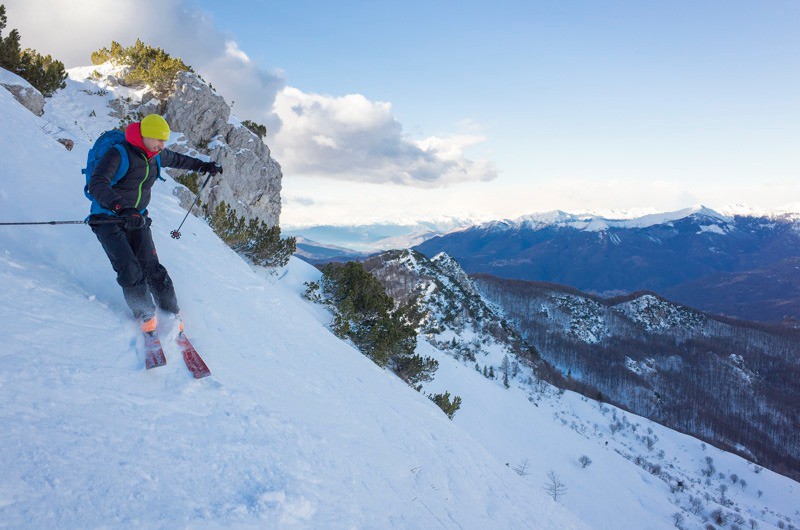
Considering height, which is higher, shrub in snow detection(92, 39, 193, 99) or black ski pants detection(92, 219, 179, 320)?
shrub in snow detection(92, 39, 193, 99)

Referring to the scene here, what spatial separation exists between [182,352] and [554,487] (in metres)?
24.4

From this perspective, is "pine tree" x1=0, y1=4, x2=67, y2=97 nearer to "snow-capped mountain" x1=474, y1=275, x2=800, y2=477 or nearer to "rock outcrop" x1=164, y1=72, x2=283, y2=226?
"rock outcrop" x1=164, y1=72, x2=283, y2=226

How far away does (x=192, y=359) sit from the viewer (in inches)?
197

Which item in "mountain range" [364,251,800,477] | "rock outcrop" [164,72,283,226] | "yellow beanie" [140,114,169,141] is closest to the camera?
"yellow beanie" [140,114,169,141]

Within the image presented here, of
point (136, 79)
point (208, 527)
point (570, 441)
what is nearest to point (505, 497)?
point (208, 527)

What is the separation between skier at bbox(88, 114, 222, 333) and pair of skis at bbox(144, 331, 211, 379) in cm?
23

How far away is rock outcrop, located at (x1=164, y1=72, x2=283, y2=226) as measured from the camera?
3606 cm

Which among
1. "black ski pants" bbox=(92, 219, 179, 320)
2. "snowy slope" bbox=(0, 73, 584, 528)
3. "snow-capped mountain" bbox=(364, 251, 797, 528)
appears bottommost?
"snow-capped mountain" bbox=(364, 251, 797, 528)

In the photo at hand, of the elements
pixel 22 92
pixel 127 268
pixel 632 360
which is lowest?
pixel 632 360

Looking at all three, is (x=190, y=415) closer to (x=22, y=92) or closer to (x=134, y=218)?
(x=134, y=218)

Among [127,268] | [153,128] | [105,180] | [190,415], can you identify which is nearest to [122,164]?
[105,180]

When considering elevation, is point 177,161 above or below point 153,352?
above

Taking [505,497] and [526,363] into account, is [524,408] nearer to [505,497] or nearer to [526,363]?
[505,497]

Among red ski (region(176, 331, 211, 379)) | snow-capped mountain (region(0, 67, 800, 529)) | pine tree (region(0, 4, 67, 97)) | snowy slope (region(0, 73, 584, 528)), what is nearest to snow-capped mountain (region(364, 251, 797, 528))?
snow-capped mountain (region(0, 67, 800, 529))
